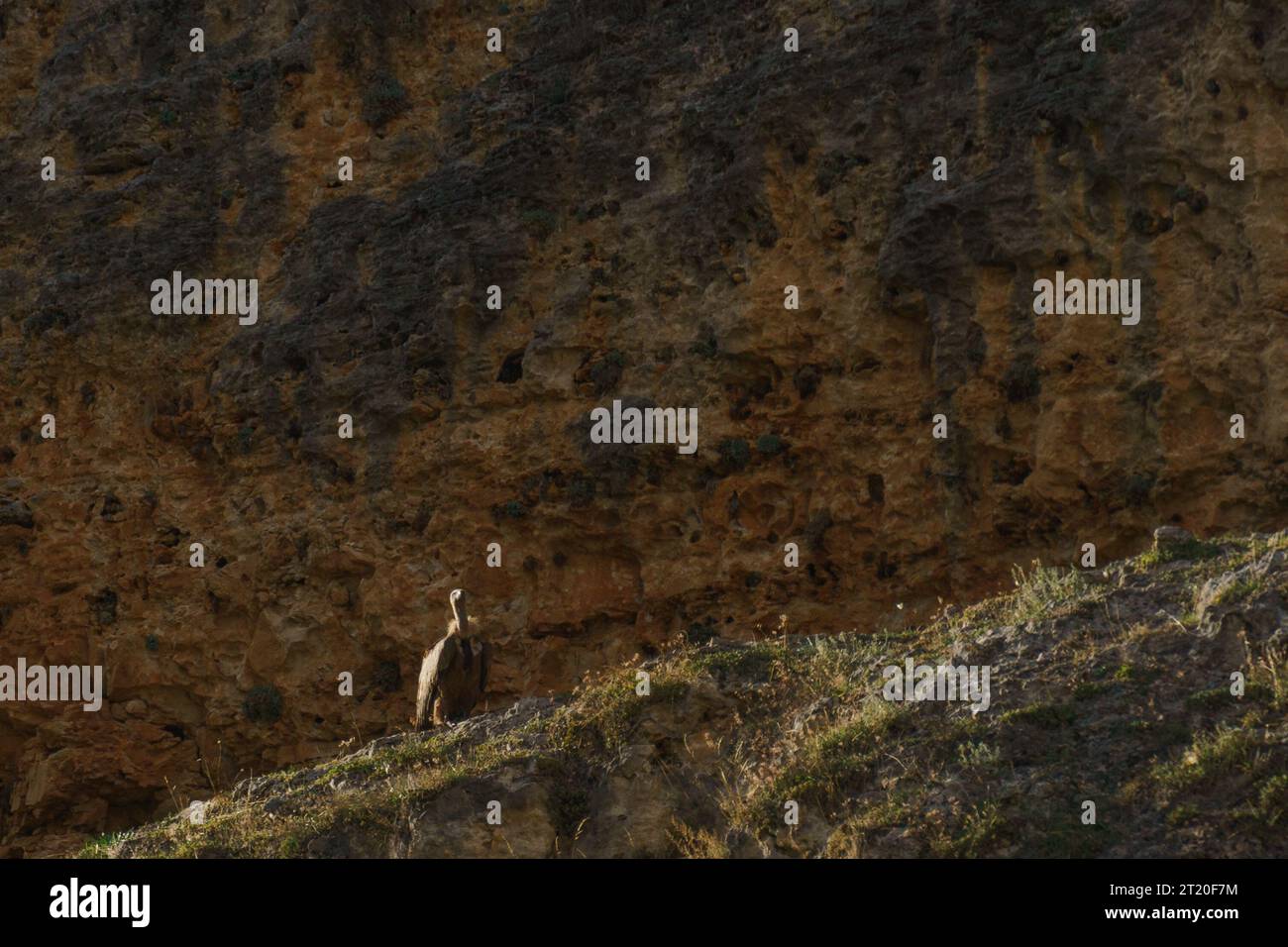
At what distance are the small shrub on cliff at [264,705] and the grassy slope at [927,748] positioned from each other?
16.9 feet

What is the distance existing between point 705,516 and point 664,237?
11.6 ft

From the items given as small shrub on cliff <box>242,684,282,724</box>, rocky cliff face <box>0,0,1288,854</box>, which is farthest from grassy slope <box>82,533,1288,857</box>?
small shrub on cliff <box>242,684,282,724</box>

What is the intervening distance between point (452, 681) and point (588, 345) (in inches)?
216

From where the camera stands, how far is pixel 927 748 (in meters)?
10.9

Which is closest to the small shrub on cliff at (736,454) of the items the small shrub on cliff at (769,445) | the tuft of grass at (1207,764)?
the small shrub on cliff at (769,445)

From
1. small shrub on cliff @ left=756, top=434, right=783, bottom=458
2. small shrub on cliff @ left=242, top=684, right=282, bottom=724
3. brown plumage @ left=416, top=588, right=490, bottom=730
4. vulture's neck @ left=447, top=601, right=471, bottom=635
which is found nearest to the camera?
brown plumage @ left=416, top=588, right=490, bottom=730

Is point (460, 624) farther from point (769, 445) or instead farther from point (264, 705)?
point (264, 705)

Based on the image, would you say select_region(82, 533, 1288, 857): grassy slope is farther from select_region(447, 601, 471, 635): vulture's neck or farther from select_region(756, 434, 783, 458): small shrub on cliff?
select_region(756, 434, 783, 458): small shrub on cliff

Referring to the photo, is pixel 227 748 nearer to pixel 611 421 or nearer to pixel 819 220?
pixel 611 421

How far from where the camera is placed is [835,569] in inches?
693

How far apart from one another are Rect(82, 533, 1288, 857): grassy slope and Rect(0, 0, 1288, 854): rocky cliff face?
363 cm

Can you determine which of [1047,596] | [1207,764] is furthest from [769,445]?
[1207,764]

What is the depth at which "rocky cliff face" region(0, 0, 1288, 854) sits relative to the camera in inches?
659

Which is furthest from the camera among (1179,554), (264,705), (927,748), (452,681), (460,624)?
(264,705)
